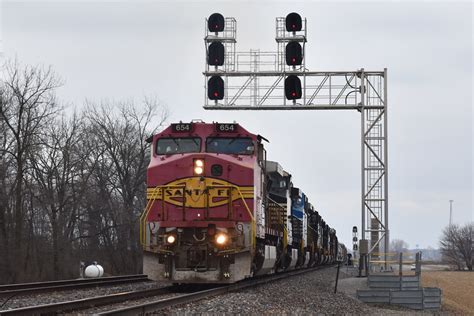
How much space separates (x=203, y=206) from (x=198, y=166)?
3.16ft

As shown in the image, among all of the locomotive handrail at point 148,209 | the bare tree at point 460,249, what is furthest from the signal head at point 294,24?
the bare tree at point 460,249

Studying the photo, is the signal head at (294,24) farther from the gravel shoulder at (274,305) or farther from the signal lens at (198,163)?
the gravel shoulder at (274,305)

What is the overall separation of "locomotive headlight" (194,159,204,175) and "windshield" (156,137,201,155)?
0.64 m

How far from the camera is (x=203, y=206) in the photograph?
16312mm

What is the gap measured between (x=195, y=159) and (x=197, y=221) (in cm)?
149

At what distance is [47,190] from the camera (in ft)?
127

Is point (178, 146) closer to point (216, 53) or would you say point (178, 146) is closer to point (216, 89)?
point (216, 89)

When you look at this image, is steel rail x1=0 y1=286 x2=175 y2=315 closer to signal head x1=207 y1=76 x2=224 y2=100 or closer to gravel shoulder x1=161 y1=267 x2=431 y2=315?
gravel shoulder x1=161 y1=267 x2=431 y2=315

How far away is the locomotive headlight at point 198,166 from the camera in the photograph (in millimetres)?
16453

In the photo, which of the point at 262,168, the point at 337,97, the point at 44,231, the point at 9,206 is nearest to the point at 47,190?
the point at 44,231

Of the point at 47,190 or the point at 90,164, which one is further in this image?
the point at 90,164

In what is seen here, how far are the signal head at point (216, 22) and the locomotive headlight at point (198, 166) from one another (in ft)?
22.2

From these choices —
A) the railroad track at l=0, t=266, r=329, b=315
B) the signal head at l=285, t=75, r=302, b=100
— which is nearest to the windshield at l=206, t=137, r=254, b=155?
the railroad track at l=0, t=266, r=329, b=315

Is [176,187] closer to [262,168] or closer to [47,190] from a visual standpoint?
[262,168]
